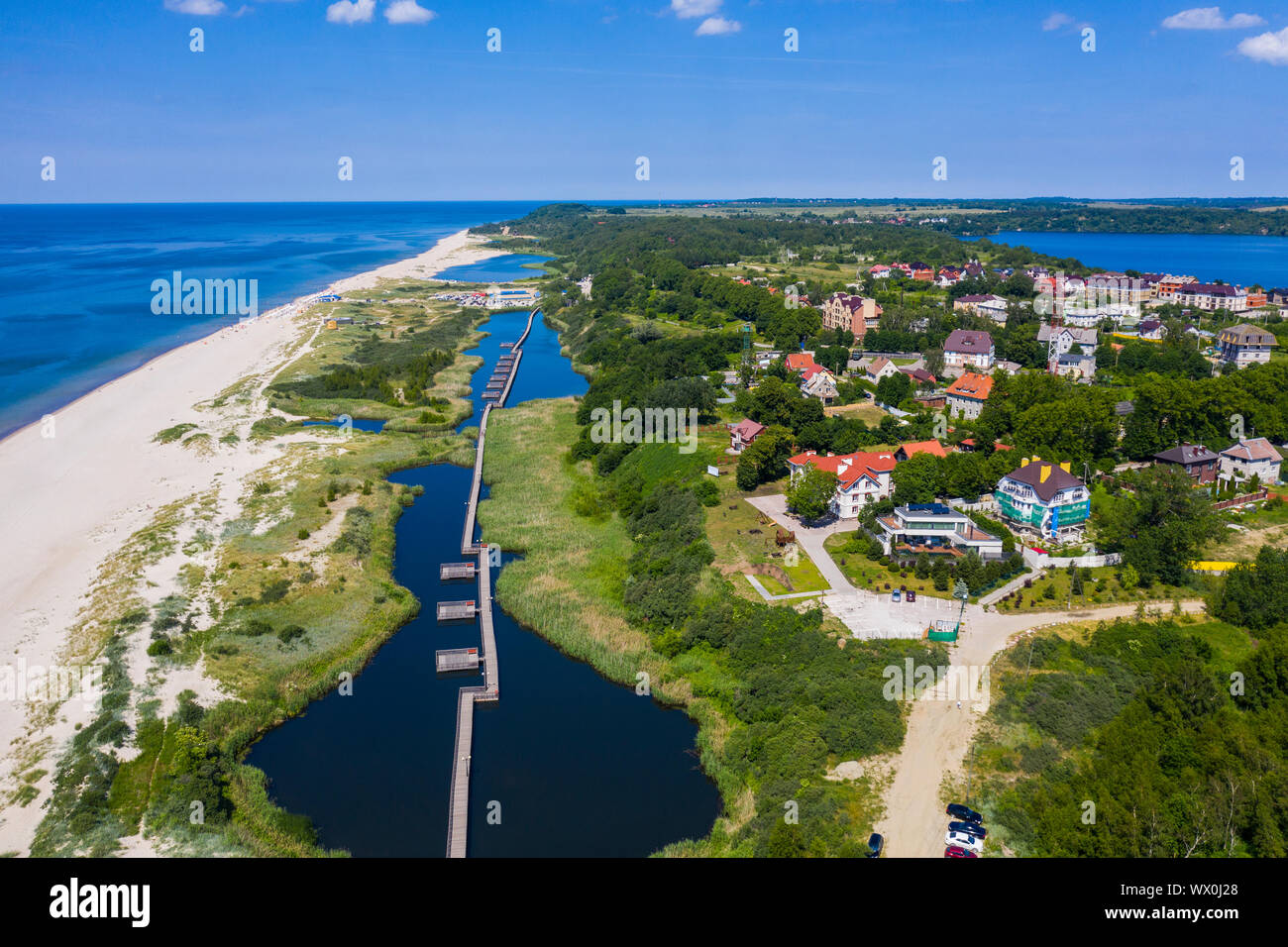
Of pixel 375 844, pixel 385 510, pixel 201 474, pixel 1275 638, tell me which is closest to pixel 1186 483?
pixel 1275 638

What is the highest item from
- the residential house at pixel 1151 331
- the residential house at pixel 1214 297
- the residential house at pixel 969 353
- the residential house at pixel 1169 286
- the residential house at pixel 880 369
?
the residential house at pixel 1169 286

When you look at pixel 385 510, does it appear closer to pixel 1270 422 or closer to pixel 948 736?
pixel 948 736

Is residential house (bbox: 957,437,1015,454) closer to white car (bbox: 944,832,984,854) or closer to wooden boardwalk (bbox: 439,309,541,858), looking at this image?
wooden boardwalk (bbox: 439,309,541,858)

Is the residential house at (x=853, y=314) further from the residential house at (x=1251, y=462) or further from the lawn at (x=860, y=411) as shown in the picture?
the residential house at (x=1251, y=462)

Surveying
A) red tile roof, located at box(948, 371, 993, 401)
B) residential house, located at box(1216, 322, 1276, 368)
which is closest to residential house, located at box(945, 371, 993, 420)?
red tile roof, located at box(948, 371, 993, 401)

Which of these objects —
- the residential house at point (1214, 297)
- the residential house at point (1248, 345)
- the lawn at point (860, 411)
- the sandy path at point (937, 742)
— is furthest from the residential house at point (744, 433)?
the residential house at point (1214, 297)

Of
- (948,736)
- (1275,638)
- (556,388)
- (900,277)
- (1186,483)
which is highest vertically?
(900,277)

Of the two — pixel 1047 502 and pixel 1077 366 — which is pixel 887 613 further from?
pixel 1077 366
